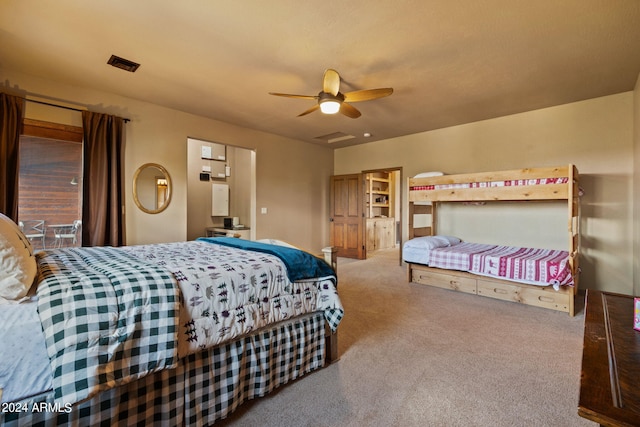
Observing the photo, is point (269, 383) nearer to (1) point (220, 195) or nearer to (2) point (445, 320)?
(2) point (445, 320)

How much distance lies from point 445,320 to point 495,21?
8.98 feet

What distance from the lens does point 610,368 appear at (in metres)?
0.95

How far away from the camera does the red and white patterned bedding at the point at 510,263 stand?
123 inches

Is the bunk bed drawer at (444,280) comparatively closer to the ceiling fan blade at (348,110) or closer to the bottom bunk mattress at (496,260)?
the bottom bunk mattress at (496,260)

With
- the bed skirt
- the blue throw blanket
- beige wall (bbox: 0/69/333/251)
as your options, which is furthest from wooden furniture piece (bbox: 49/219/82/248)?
the bed skirt

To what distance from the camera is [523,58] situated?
284 cm

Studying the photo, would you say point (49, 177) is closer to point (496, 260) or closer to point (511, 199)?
point (496, 260)

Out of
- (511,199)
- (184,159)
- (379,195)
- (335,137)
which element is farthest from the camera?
(379,195)

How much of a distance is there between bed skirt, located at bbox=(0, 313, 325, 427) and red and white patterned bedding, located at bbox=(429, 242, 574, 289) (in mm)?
2563

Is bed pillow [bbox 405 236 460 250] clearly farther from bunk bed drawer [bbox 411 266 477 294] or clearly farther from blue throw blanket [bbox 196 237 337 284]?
blue throw blanket [bbox 196 237 337 284]

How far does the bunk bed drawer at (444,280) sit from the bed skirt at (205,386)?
2.62m

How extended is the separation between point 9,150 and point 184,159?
1853 millimetres

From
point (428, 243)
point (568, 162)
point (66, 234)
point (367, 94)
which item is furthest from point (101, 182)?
point (568, 162)

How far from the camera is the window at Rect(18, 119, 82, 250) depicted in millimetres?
3266
